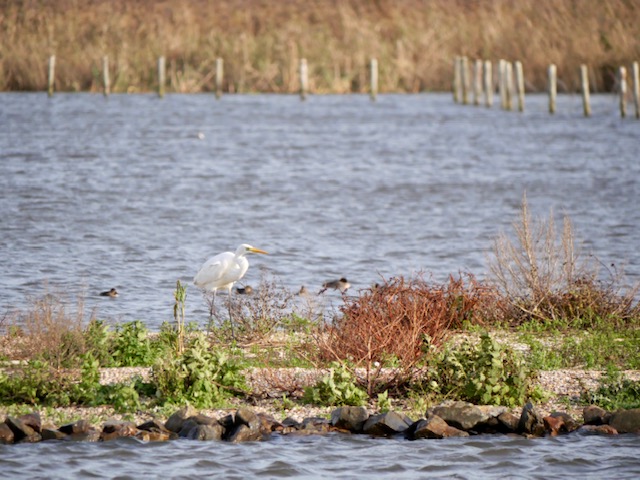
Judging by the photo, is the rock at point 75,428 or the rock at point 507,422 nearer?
the rock at point 75,428

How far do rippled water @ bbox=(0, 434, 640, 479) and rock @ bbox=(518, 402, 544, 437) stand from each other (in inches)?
4.4

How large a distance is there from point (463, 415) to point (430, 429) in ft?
1.05

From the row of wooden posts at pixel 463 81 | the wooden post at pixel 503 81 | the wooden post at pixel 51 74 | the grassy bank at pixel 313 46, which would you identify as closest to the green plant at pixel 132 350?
the row of wooden posts at pixel 463 81

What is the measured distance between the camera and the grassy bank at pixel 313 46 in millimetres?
47094

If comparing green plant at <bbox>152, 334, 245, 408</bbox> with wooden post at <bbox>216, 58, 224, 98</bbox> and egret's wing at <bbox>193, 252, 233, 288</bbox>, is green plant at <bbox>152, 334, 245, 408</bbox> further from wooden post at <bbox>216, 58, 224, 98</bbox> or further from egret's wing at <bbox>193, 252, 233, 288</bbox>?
wooden post at <bbox>216, 58, 224, 98</bbox>

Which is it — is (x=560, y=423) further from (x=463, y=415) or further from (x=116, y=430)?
(x=116, y=430)

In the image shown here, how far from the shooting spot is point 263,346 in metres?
11.2

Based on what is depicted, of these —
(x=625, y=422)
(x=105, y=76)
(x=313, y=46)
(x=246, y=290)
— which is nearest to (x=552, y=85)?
(x=313, y=46)

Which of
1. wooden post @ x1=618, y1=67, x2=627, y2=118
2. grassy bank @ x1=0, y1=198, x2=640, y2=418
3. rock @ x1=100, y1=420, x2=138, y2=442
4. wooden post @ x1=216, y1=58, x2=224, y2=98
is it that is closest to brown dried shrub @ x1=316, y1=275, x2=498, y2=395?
grassy bank @ x1=0, y1=198, x2=640, y2=418

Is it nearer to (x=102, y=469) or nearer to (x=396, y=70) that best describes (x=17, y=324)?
(x=102, y=469)

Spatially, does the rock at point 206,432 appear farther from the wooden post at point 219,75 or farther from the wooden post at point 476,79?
the wooden post at point 219,75

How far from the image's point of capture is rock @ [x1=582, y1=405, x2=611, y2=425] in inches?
355

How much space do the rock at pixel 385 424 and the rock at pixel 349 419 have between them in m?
0.04

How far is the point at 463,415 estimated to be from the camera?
352 inches
